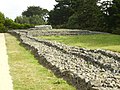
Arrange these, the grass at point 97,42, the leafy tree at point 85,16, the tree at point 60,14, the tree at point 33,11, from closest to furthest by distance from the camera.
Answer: the grass at point 97,42, the leafy tree at point 85,16, the tree at point 60,14, the tree at point 33,11

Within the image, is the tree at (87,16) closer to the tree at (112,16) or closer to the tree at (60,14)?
the tree at (112,16)

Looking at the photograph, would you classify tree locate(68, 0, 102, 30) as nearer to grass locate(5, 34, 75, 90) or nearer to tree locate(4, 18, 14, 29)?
tree locate(4, 18, 14, 29)

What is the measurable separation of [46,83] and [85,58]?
629cm

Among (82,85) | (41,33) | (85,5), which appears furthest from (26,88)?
(85,5)

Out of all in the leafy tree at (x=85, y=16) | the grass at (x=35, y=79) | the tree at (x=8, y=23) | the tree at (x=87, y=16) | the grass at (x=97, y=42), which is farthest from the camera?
the tree at (x=8, y=23)

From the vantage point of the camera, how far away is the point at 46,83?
13.5m

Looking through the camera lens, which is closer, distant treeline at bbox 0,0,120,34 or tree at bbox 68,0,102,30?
distant treeline at bbox 0,0,120,34


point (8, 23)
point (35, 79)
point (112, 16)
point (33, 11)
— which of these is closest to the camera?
point (35, 79)

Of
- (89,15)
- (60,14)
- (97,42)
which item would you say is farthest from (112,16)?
(60,14)

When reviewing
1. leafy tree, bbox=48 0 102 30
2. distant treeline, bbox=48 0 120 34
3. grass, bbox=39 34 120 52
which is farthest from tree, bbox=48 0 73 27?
grass, bbox=39 34 120 52

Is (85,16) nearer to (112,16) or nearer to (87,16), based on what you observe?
(87,16)

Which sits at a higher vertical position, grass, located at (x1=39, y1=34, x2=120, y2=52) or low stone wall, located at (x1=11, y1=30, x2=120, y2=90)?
low stone wall, located at (x1=11, y1=30, x2=120, y2=90)

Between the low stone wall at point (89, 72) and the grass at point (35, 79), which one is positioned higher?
the low stone wall at point (89, 72)

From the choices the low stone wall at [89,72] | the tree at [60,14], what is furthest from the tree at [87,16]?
the low stone wall at [89,72]
